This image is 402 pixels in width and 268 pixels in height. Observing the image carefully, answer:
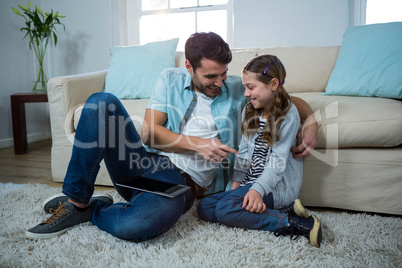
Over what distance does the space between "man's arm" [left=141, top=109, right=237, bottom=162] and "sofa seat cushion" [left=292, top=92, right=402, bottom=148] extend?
0.50 metres

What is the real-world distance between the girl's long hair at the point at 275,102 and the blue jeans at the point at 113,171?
1.30 feet

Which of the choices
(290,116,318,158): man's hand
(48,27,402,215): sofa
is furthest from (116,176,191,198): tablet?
(48,27,402,215): sofa

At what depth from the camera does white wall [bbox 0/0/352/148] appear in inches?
111

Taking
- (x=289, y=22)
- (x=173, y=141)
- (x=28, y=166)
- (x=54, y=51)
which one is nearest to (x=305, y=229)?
(x=173, y=141)

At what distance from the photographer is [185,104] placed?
54.5 inches

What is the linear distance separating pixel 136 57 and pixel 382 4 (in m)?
2.15

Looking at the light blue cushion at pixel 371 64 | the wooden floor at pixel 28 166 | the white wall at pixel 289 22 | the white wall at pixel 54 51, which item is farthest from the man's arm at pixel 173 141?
the white wall at pixel 54 51

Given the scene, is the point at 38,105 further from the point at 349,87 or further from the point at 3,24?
the point at 349,87

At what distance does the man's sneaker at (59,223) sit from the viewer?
119cm

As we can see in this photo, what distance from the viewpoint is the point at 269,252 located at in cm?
110

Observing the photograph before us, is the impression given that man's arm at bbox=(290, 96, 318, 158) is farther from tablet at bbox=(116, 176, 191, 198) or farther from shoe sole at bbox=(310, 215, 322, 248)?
tablet at bbox=(116, 176, 191, 198)

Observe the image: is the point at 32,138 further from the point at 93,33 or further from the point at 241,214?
the point at 241,214

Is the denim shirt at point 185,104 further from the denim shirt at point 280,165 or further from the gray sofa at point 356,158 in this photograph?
the gray sofa at point 356,158

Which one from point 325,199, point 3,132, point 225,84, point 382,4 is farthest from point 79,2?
point 325,199
